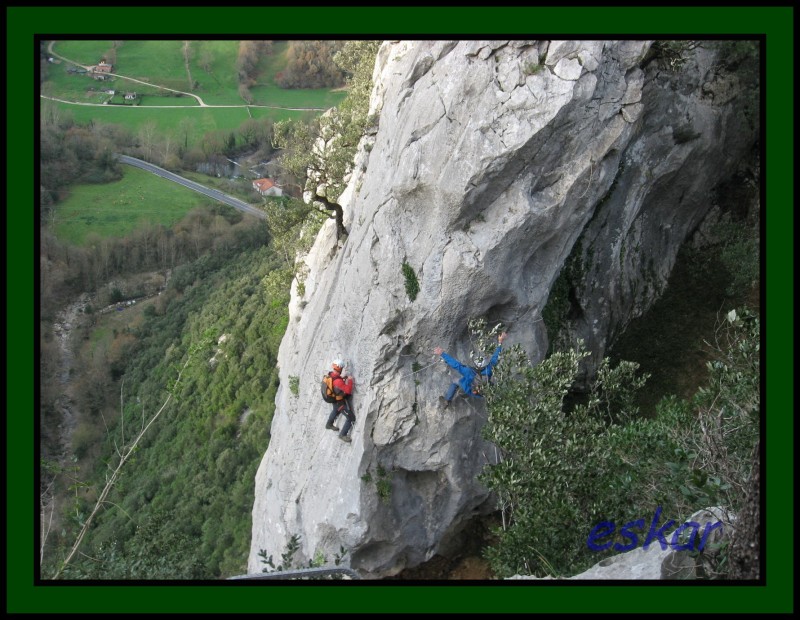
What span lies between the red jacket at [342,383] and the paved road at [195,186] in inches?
1841

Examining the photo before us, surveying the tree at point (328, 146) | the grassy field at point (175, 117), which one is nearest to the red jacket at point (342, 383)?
the tree at point (328, 146)

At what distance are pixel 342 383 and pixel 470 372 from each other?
13.1 feet

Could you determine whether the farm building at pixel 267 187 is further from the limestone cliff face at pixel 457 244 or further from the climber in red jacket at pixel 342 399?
the climber in red jacket at pixel 342 399

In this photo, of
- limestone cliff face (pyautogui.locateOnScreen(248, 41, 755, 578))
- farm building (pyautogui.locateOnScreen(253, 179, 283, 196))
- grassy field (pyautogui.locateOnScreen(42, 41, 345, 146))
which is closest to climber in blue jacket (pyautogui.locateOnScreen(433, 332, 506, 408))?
limestone cliff face (pyautogui.locateOnScreen(248, 41, 755, 578))

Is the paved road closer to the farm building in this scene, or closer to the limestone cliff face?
the farm building

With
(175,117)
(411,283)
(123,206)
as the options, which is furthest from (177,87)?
(411,283)

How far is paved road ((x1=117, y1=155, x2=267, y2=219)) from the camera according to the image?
6519 centimetres

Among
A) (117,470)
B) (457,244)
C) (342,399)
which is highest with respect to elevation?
(457,244)

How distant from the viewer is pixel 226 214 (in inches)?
2544

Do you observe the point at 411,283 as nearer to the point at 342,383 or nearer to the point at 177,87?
the point at 342,383

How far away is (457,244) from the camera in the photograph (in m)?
17.1

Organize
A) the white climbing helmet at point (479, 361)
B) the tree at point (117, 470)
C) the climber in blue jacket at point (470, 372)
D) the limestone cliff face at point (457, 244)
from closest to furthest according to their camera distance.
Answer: the tree at point (117, 470) < the climber in blue jacket at point (470, 372) < the white climbing helmet at point (479, 361) < the limestone cliff face at point (457, 244)

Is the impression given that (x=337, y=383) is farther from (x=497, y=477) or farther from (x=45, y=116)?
(x=45, y=116)

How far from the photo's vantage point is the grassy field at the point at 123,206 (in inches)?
2544
